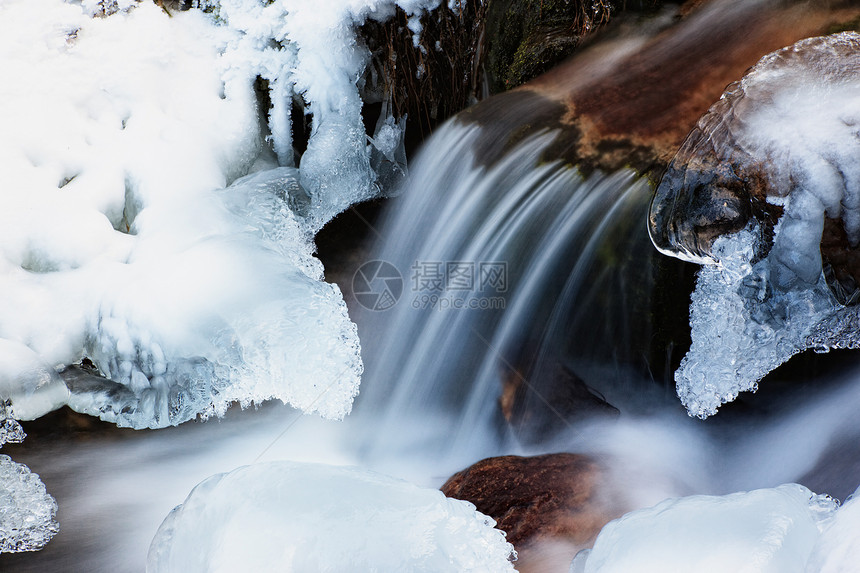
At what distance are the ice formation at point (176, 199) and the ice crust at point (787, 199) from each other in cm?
140

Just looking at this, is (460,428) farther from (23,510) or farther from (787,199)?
(23,510)

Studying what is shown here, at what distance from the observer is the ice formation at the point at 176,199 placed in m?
→ 2.44

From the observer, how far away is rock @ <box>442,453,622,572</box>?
87.4 inches

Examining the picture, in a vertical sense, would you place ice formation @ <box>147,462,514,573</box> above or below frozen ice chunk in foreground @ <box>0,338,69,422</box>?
below

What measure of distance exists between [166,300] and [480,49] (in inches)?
80.3

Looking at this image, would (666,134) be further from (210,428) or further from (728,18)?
(210,428)

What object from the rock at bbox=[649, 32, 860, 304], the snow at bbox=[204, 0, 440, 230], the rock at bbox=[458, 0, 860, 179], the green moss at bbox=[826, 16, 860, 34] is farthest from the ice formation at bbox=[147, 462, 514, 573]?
the green moss at bbox=[826, 16, 860, 34]

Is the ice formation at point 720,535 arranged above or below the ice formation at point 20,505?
above

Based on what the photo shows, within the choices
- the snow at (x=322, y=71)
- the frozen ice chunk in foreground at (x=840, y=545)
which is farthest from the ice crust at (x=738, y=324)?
the snow at (x=322, y=71)

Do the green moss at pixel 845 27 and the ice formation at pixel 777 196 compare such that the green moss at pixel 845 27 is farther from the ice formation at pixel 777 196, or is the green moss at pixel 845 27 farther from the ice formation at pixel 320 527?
the ice formation at pixel 320 527

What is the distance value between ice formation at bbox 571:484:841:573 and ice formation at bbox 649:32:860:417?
0.73 meters

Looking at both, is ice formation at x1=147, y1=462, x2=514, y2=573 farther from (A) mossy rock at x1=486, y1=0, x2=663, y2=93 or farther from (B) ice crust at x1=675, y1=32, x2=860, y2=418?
(A) mossy rock at x1=486, y1=0, x2=663, y2=93

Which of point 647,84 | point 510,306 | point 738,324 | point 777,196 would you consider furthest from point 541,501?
point 647,84

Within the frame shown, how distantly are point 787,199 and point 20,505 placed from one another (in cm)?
294
